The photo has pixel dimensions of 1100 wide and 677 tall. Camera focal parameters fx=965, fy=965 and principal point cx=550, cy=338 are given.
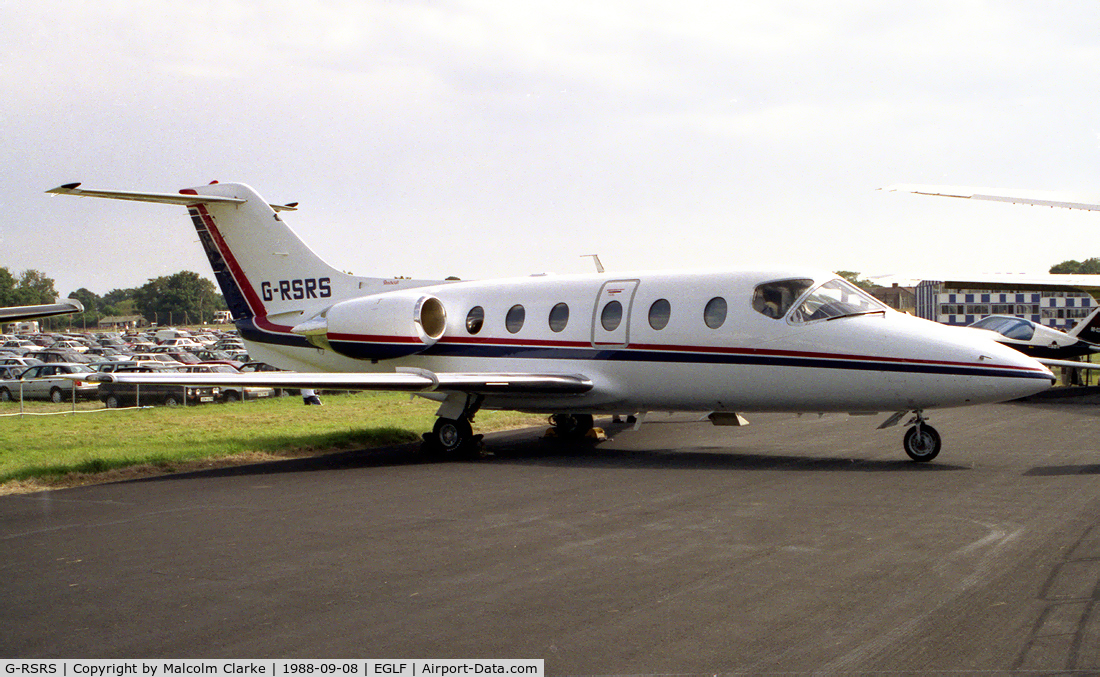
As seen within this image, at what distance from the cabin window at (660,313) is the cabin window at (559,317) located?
1.61m

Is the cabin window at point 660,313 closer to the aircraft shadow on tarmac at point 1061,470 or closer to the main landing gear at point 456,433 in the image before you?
the main landing gear at point 456,433

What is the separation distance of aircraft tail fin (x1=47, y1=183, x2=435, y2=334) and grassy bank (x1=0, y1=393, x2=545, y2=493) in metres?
2.51

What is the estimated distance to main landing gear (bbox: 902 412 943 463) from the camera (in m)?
12.5

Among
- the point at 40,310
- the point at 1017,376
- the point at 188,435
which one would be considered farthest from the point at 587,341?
the point at 40,310

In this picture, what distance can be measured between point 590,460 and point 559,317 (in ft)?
8.84

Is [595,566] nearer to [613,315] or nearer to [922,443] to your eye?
[922,443]

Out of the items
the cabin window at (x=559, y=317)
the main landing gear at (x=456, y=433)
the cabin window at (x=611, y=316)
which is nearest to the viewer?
the cabin window at (x=611, y=316)


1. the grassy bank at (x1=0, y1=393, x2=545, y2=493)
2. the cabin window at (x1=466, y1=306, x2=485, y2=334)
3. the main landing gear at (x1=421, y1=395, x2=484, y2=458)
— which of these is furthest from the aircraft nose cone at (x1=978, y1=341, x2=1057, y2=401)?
the grassy bank at (x1=0, y1=393, x2=545, y2=493)

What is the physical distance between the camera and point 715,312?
14117 millimetres

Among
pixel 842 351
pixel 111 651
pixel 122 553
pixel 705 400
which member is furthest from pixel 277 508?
pixel 842 351

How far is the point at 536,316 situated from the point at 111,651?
440 inches

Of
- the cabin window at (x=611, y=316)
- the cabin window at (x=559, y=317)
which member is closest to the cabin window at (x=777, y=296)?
the cabin window at (x=611, y=316)

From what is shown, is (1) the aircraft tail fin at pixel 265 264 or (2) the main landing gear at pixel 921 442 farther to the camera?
(1) the aircraft tail fin at pixel 265 264

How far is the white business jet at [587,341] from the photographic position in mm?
12672
